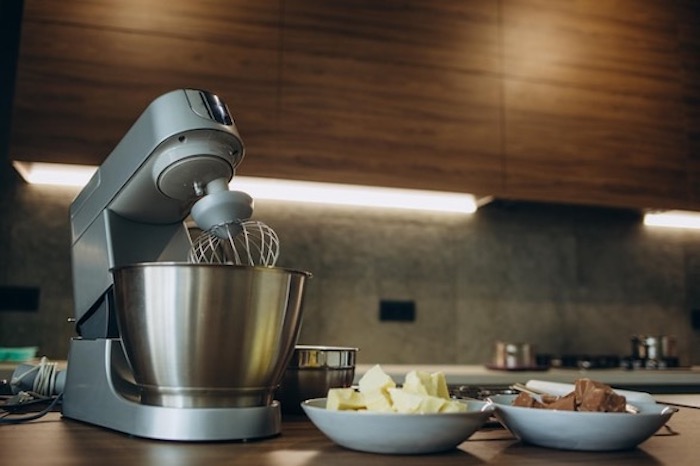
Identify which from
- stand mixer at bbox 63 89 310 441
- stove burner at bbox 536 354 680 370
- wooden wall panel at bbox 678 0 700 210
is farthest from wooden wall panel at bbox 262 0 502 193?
stand mixer at bbox 63 89 310 441

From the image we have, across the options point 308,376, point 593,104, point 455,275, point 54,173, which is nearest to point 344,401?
point 308,376

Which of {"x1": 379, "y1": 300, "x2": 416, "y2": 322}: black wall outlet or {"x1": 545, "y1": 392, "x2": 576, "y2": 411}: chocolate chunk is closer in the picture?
{"x1": 545, "y1": 392, "x2": 576, "y2": 411}: chocolate chunk

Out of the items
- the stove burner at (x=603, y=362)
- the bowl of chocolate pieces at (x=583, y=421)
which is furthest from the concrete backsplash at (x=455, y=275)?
the bowl of chocolate pieces at (x=583, y=421)

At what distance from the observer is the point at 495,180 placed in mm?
2344

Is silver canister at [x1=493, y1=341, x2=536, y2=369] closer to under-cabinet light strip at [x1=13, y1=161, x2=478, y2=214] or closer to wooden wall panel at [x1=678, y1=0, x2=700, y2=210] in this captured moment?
under-cabinet light strip at [x1=13, y1=161, x2=478, y2=214]

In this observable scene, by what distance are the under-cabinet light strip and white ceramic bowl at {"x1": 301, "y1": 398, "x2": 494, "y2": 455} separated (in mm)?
1549

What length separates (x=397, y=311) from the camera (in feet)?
8.39

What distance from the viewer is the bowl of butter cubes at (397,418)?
569mm

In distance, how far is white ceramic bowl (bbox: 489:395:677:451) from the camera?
613mm

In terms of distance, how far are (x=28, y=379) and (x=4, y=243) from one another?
1.45 m

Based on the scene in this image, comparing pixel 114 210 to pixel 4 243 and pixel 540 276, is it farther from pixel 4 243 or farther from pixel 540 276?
pixel 540 276

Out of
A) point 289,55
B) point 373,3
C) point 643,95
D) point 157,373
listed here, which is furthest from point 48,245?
point 643,95

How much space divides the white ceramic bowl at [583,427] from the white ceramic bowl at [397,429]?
63 millimetres

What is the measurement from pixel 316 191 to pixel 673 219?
5.02ft
